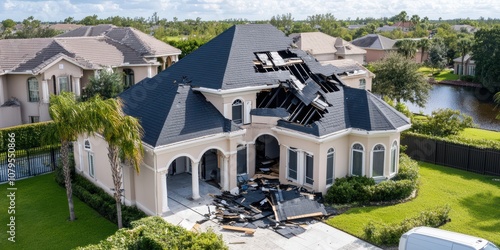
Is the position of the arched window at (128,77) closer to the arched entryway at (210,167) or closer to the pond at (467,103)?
the arched entryway at (210,167)

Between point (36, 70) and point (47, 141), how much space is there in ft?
56.1

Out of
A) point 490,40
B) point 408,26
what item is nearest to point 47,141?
point 490,40

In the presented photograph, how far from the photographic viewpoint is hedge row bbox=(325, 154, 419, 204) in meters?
23.3

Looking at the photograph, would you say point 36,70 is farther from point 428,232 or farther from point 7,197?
point 428,232

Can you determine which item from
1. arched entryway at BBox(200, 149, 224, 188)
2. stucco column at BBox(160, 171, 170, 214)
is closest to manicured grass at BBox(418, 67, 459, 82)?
arched entryway at BBox(200, 149, 224, 188)

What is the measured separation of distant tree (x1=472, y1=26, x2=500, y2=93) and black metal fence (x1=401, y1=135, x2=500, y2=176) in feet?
144

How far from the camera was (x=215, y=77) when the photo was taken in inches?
995

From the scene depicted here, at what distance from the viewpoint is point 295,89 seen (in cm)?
2622

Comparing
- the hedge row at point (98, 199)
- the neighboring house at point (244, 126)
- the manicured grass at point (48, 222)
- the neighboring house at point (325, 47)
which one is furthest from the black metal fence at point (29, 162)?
the neighboring house at point (325, 47)

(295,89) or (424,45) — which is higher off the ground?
(424,45)

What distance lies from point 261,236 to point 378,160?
8.77 meters

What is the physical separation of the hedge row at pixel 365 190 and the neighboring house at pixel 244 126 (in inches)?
32.0

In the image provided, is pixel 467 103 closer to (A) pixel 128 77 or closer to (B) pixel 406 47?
(B) pixel 406 47

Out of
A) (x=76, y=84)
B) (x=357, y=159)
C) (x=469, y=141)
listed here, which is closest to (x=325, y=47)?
(x=469, y=141)
